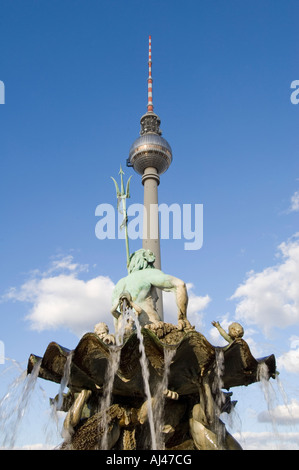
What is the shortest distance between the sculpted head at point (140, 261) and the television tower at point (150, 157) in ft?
127

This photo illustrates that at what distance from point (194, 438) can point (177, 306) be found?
2.54 m

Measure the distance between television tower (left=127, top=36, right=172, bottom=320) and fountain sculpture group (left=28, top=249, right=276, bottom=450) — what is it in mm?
41238

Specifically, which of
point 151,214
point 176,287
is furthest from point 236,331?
point 151,214

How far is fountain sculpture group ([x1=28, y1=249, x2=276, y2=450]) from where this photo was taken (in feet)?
21.9

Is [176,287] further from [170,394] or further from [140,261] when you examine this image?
[170,394]

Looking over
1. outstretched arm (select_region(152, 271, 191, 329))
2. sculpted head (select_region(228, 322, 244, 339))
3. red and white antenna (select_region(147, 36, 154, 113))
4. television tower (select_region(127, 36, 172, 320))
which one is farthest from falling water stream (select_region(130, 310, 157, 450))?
red and white antenna (select_region(147, 36, 154, 113))

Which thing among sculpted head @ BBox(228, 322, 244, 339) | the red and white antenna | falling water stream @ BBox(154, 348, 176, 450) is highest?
the red and white antenna

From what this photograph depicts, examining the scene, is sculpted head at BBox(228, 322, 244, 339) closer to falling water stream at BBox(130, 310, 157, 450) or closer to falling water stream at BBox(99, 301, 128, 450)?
falling water stream at BBox(130, 310, 157, 450)

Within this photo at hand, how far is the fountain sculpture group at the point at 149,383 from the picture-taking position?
6668 mm

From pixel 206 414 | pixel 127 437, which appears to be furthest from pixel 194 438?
pixel 127 437

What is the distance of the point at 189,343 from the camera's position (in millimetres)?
6602

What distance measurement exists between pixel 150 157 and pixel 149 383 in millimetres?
48081
